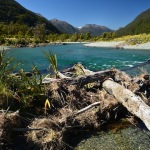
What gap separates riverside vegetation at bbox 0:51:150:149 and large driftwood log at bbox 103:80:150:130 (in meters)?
0.12

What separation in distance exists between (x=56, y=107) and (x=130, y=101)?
8.42ft

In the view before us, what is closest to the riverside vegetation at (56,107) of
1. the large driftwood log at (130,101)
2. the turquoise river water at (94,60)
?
the large driftwood log at (130,101)

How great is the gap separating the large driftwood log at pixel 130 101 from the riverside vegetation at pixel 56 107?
116mm

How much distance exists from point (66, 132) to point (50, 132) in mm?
578

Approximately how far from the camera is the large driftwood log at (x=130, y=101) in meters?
7.06

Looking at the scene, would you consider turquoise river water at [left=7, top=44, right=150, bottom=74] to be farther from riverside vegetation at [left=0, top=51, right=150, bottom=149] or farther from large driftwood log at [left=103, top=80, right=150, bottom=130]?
large driftwood log at [left=103, top=80, right=150, bottom=130]

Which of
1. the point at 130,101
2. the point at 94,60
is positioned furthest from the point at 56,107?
the point at 94,60

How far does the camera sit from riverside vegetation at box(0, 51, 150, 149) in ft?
22.7

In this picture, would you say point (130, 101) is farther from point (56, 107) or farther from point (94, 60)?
point (94, 60)

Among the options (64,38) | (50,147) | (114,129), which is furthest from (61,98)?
(64,38)

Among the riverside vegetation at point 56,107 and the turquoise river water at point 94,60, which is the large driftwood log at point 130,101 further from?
the turquoise river water at point 94,60

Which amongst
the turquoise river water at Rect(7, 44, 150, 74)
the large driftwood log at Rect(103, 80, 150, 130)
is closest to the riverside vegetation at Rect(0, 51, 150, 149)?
the large driftwood log at Rect(103, 80, 150, 130)

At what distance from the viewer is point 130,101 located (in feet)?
26.3

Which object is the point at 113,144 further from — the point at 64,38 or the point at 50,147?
the point at 64,38
